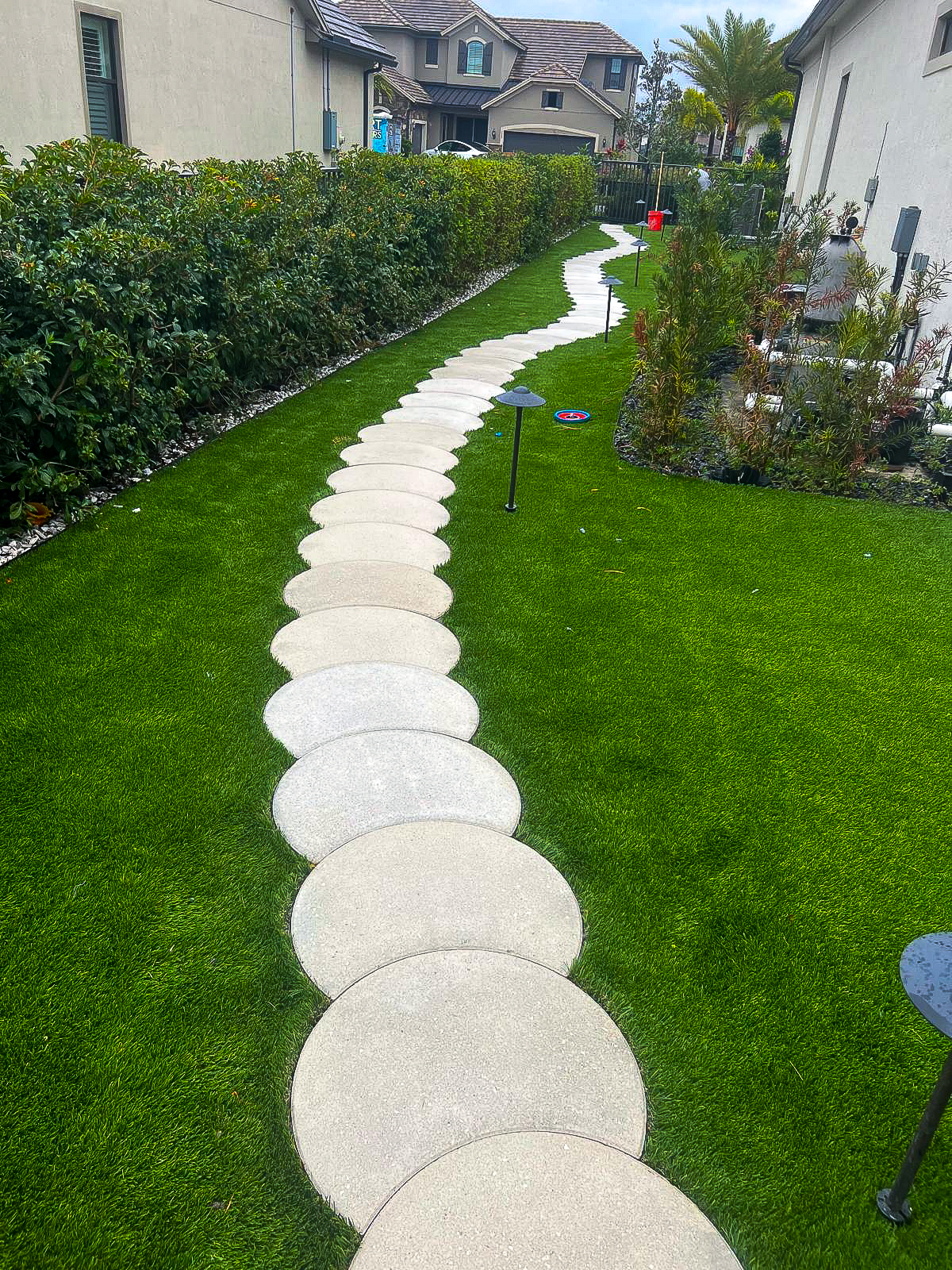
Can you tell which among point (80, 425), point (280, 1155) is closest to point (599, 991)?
point (280, 1155)

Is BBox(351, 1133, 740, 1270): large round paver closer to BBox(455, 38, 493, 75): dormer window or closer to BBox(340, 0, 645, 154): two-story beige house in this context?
BBox(340, 0, 645, 154): two-story beige house

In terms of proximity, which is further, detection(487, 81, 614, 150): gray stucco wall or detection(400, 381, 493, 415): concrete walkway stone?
detection(487, 81, 614, 150): gray stucco wall

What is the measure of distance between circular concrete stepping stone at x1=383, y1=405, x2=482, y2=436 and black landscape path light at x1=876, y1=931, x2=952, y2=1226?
5.78 m

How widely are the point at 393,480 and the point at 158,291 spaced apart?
1.85 metres

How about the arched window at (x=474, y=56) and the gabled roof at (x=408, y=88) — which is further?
the arched window at (x=474, y=56)

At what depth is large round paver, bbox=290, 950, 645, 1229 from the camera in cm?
191

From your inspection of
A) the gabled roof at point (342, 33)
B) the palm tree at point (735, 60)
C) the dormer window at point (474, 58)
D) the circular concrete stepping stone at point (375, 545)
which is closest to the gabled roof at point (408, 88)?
the dormer window at point (474, 58)

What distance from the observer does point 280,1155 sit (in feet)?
6.23

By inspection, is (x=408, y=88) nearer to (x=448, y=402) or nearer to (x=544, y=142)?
(x=544, y=142)

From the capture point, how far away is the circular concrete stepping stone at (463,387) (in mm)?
7809

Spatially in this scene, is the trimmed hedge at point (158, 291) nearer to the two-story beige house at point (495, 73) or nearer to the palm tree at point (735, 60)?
the palm tree at point (735, 60)

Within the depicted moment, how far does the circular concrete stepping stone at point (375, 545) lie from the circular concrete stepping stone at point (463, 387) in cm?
306

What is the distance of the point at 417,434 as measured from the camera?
21.8 feet

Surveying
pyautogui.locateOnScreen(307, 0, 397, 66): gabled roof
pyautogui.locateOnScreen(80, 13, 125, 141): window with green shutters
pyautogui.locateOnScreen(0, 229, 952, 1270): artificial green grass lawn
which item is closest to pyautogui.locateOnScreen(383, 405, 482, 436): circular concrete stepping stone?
pyautogui.locateOnScreen(0, 229, 952, 1270): artificial green grass lawn
